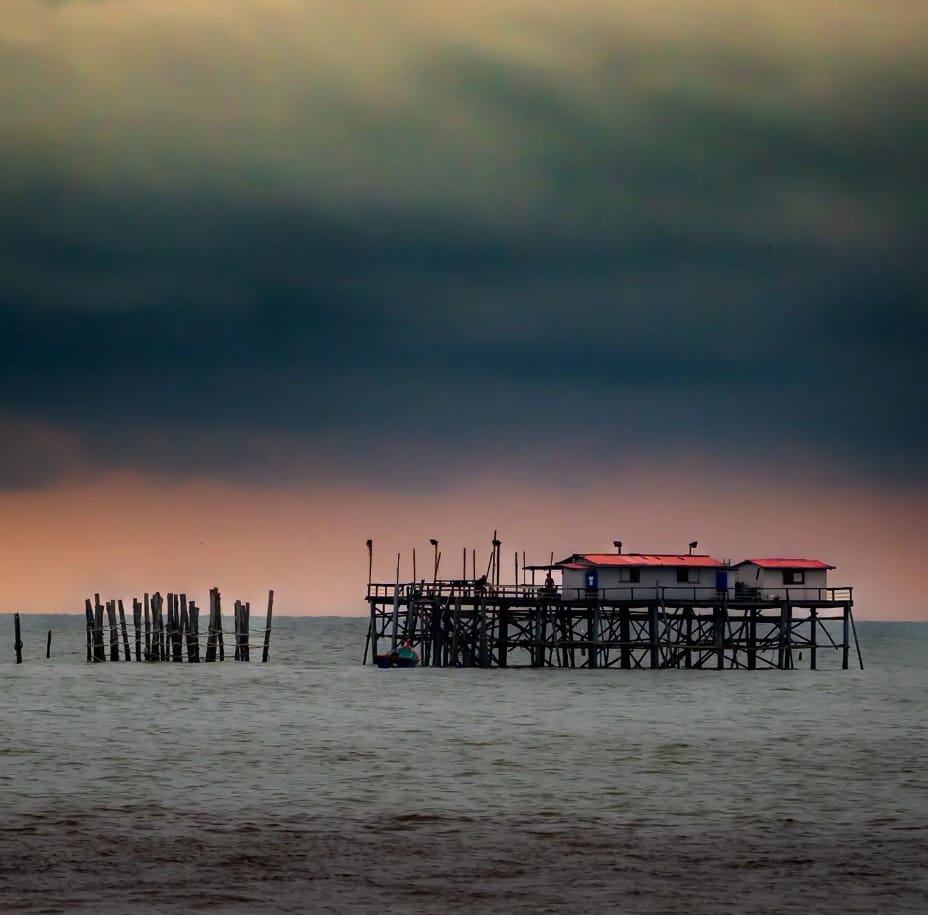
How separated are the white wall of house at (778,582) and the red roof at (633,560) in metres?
2.14

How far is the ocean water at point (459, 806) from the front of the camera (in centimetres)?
2108

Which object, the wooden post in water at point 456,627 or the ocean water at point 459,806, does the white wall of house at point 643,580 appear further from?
the ocean water at point 459,806

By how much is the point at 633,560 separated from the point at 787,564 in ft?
28.7

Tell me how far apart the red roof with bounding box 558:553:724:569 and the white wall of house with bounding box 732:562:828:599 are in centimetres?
214

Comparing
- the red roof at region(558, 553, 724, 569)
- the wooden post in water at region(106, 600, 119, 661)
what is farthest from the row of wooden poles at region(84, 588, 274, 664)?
the red roof at region(558, 553, 724, 569)

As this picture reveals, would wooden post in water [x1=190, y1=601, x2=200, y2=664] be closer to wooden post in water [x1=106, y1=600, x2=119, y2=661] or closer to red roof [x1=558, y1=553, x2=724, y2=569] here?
wooden post in water [x1=106, y1=600, x2=119, y2=661]

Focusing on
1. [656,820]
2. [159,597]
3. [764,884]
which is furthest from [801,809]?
[159,597]

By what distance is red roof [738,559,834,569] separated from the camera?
79.6 metres

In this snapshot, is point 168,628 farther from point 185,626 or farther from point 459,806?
point 459,806

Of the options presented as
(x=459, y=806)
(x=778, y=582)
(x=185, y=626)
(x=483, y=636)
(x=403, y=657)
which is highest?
(x=778, y=582)

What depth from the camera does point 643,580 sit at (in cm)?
7738

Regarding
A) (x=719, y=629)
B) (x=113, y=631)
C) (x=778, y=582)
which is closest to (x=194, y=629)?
(x=113, y=631)

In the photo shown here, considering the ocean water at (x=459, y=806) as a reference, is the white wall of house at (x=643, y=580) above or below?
above

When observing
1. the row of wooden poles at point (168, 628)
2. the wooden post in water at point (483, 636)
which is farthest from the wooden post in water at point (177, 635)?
the wooden post in water at point (483, 636)
